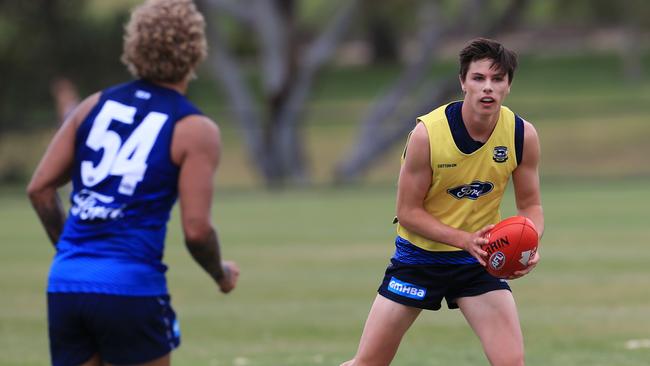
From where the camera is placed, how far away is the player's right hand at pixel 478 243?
237 inches

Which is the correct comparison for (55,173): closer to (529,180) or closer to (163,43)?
(163,43)

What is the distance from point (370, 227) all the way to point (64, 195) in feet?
28.8

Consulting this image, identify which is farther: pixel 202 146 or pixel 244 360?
pixel 244 360

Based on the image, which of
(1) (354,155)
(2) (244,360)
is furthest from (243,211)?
(2) (244,360)

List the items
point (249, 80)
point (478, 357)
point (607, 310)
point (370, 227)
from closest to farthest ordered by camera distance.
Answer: point (478, 357)
point (607, 310)
point (370, 227)
point (249, 80)

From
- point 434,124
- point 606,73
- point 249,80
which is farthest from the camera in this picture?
point 249,80

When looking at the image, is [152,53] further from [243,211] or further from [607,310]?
[243,211]

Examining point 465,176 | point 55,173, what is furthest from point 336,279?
point 55,173

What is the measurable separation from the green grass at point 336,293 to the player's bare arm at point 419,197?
305 cm

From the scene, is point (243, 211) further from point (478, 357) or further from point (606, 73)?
point (606, 73)

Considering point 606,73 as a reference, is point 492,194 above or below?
below

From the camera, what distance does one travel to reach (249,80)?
6912 cm

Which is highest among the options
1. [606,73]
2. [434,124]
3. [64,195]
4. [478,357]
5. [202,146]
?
[606,73]

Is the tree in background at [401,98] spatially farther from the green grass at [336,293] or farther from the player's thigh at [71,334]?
the player's thigh at [71,334]
